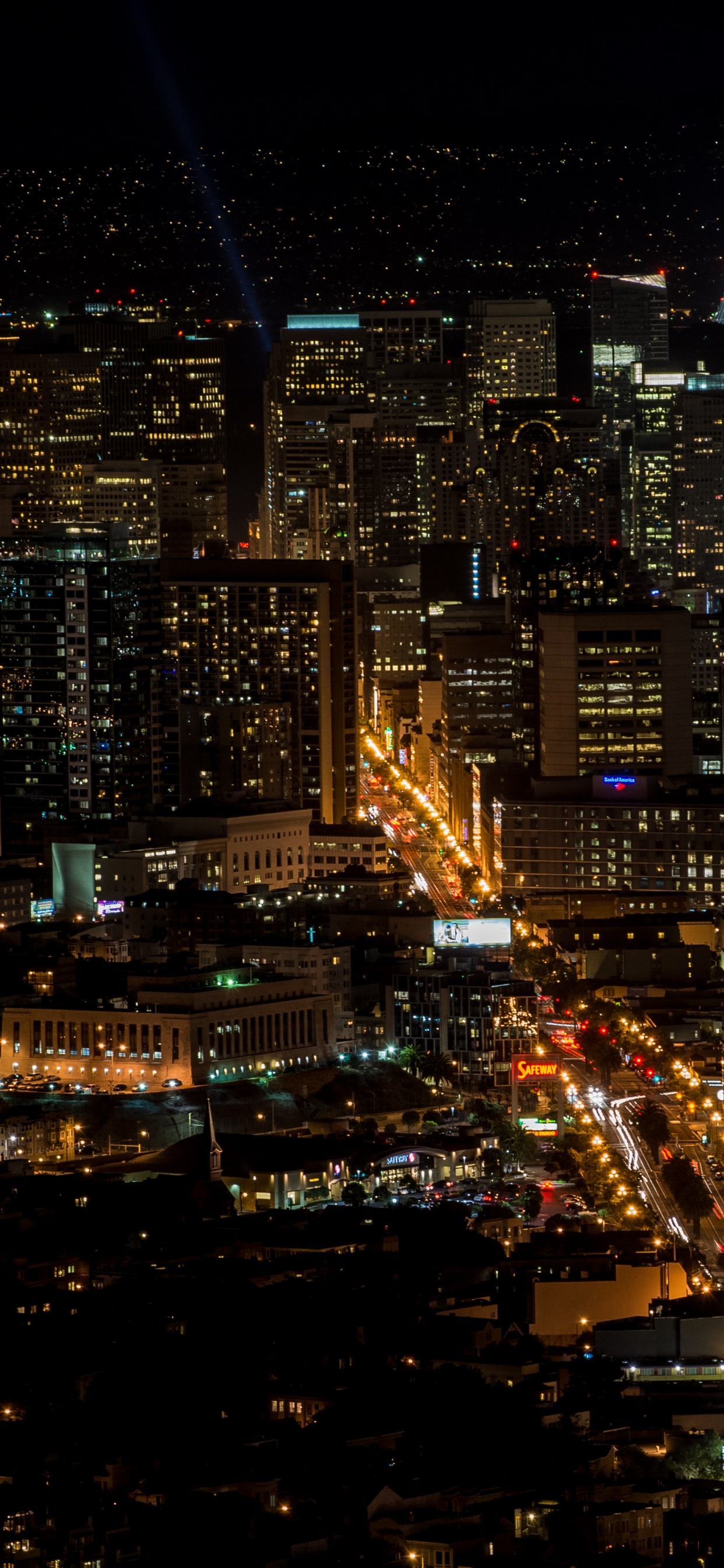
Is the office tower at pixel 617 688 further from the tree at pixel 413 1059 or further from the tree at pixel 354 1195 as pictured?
the tree at pixel 354 1195

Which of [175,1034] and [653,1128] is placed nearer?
[653,1128]

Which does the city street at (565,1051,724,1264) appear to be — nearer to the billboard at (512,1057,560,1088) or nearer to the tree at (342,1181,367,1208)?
the billboard at (512,1057,560,1088)

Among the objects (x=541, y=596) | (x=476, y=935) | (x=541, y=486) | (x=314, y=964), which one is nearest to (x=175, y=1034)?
(x=314, y=964)

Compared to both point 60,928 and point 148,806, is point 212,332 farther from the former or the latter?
point 60,928

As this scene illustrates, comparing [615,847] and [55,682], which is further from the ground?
[55,682]

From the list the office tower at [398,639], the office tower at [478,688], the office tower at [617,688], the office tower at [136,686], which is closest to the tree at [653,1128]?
the office tower at [617,688]

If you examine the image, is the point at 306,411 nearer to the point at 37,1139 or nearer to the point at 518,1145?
the point at 37,1139
